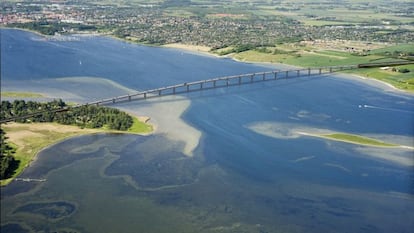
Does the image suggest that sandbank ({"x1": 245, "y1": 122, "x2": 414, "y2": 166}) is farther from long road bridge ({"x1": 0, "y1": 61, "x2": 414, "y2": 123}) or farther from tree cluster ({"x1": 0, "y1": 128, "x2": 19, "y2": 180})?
tree cluster ({"x1": 0, "y1": 128, "x2": 19, "y2": 180})

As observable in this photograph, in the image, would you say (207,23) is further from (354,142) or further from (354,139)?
(354,142)

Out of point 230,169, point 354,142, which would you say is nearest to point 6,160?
point 230,169

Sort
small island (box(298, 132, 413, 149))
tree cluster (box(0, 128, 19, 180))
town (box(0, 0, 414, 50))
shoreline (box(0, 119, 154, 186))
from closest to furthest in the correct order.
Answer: tree cluster (box(0, 128, 19, 180)) → shoreline (box(0, 119, 154, 186)) → small island (box(298, 132, 413, 149)) → town (box(0, 0, 414, 50))

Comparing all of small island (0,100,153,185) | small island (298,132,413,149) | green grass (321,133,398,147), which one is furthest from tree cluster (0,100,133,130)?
green grass (321,133,398,147)

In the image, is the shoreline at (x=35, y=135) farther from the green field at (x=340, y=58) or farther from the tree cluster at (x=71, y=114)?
the green field at (x=340, y=58)

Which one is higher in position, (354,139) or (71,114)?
(71,114)

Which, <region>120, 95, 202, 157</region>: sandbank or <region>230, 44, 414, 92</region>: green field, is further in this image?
<region>230, 44, 414, 92</region>: green field

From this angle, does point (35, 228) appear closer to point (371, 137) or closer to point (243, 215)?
point (243, 215)

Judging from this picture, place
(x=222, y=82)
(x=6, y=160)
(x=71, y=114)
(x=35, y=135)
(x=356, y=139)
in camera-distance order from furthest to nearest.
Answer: (x=222, y=82)
(x=71, y=114)
(x=356, y=139)
(x=35, y=135)
(x=6, y=160)
